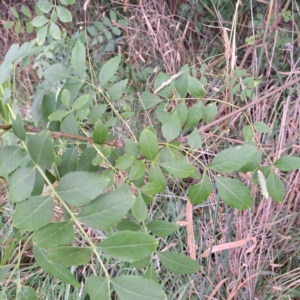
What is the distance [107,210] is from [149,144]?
189mm

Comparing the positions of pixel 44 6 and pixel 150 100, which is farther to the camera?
pixel 44 6

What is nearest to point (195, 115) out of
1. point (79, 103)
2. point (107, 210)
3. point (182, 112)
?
point (182, 112)

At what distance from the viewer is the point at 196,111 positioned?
0.74 m

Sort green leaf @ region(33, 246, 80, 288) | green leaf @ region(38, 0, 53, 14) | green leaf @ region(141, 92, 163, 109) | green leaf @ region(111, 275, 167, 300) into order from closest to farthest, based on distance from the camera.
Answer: green leaf @ region(111, 275, 167, 300)
green leaf @ region(33, 246, 80, 288)
green leaf @ region(141, 92, 163, 109)
green leaf @ region(38, 0, 53, 14)

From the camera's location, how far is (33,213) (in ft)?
1.45

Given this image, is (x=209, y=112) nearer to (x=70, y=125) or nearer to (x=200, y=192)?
(x=200, y=192)

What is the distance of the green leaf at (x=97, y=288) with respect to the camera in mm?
440

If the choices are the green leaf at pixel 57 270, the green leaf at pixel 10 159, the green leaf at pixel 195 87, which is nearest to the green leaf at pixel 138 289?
Result: the green leaf at pixel 57 270

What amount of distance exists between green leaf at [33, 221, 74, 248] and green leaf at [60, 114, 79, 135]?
23 cm

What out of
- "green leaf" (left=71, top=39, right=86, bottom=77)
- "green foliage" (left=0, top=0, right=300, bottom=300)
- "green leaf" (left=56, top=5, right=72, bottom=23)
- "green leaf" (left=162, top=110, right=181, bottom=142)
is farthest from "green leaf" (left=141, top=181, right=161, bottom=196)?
"green leaf" (left=56, top=5, right=72, bottom=23)

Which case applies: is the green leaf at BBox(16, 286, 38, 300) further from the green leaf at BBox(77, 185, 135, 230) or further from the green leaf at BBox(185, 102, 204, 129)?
the green leaf at BBox(185, 102, 204, 129)

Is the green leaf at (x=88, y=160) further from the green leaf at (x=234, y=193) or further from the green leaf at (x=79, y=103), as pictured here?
the green leaf at (x=234, y=193)

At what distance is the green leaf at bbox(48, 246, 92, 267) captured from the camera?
44 cm

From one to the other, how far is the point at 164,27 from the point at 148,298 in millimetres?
1638
